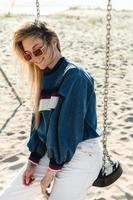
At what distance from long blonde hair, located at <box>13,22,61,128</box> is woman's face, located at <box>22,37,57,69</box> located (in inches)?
1.0

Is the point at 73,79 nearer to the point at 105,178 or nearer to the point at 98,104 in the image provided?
the point at 105,178

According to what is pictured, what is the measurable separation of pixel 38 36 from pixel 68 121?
52 cm

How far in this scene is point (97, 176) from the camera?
9.91ft

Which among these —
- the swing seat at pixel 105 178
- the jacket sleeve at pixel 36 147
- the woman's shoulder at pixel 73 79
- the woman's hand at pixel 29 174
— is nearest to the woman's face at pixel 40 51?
the woman's shoulder at pixel 73 79

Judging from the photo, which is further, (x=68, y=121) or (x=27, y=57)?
(x=27, y=57)

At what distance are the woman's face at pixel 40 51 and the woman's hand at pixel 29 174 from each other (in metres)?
0.63

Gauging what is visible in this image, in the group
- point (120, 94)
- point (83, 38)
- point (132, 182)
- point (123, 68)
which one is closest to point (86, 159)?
point (132, 182)

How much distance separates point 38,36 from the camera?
2785mm

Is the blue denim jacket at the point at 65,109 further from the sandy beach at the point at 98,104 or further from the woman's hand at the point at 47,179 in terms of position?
the sandy beach at the point at 98,104

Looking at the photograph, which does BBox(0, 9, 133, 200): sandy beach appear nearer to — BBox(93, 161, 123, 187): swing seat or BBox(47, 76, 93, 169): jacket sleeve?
BBox(47, 76, 93, 169): jacket sleeve

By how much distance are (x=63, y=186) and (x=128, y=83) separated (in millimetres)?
5340

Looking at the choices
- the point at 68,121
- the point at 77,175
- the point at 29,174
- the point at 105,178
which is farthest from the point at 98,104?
the point at 68,121

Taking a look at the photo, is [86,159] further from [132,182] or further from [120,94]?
[120,94]

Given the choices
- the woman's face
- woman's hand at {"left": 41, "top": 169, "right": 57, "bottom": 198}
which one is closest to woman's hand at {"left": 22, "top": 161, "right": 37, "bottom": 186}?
woman's hand at {"left": 41, "top": 169, "right": 57, "bottom": 198}
